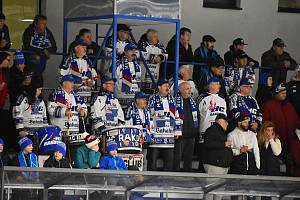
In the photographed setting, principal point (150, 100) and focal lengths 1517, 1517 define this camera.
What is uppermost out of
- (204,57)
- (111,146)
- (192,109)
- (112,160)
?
(204,57)

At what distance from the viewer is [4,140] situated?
72.9 ft

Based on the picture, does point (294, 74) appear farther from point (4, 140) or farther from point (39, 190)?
point (39, 190)

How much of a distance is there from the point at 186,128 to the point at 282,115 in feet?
6.62

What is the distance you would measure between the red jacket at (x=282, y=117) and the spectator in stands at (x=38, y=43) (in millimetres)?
3590

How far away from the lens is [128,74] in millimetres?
23250

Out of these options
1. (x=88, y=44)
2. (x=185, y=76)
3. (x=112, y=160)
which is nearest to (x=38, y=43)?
(x=88, y=44)

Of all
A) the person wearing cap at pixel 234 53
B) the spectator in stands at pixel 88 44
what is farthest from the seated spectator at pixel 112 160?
the person wearing cap at pixel 234 53

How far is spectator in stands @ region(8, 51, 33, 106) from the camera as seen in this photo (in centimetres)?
2192

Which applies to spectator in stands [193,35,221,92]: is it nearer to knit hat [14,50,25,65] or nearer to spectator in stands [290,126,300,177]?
spectator in stands [290,126,300,177]

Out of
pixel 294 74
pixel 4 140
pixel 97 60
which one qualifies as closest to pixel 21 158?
pixel 4 140

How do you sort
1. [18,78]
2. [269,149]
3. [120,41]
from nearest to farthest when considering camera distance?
[18,78] → [269,149] → [120,41]

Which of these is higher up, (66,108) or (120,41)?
(120,41)

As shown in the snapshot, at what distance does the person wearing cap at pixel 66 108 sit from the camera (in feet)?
72.0

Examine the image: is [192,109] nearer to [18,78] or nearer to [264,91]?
[264,91]
